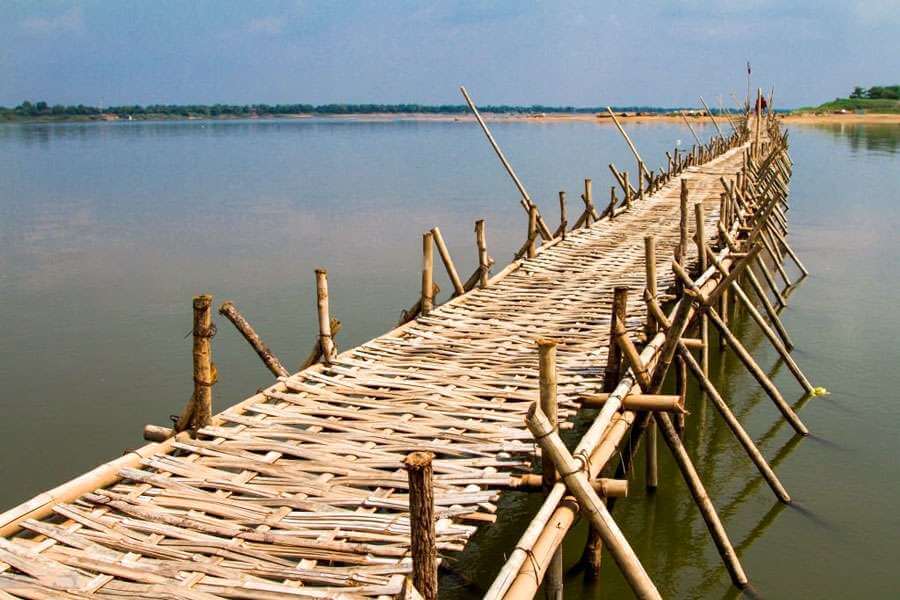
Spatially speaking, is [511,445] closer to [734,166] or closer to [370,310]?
[370,310]

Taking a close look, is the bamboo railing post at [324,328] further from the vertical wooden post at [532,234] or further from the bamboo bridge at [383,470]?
the vertical wooden post at [532,234]

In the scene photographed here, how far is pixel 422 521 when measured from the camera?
124 inches

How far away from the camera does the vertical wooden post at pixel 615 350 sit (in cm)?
563

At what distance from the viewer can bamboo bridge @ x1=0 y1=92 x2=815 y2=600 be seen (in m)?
3.87

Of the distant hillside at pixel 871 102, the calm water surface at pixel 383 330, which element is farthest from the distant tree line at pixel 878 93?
the calm water surface at pixel 383 330

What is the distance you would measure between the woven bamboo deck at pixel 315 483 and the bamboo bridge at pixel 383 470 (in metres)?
0.01

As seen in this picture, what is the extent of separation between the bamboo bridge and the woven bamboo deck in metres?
0.01

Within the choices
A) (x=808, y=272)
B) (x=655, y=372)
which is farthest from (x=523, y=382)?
(x=808, y=272)

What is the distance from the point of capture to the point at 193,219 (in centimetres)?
2327

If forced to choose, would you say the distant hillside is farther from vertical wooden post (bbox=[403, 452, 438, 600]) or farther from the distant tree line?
vertical wooden post (bbox=[403, 452, 438, 600])

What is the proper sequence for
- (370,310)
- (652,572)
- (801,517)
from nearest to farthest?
1. (652,572)
2. (801,517)
3. (370,310)

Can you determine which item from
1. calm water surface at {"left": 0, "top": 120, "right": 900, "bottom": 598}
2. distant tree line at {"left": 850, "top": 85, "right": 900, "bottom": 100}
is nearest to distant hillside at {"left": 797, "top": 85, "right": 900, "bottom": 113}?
distant tree line at {"left": 850, "top": 85, "right": 900, "bottom": 100}

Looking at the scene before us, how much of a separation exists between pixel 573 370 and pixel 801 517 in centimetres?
234

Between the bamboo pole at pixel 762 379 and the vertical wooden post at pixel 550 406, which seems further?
the bamboo pole at pixel 762 379
